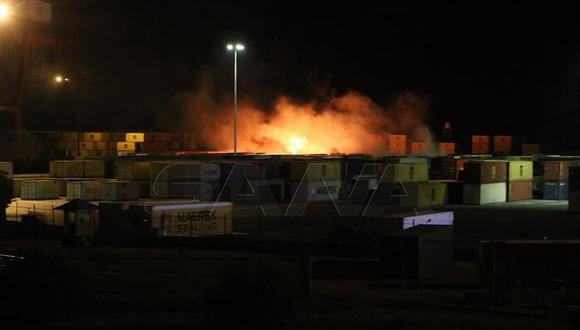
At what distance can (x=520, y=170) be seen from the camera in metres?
58.9

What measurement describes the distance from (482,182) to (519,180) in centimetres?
624

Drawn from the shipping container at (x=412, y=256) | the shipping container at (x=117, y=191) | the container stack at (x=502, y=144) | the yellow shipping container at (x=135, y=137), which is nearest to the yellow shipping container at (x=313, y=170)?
the shipping container at (x=117, y=191)

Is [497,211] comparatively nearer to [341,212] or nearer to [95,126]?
[341,212]

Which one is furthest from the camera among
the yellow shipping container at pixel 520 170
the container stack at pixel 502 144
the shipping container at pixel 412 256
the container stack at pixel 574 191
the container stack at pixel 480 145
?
the container stack at pixel 502 144

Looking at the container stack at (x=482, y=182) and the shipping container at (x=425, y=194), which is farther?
the container stack at (x=482, y=182)

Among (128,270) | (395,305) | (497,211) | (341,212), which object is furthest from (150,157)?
(395,305)

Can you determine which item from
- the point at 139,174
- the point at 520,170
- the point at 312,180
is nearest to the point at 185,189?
the point at 139,174

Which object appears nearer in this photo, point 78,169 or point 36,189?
point 36,189

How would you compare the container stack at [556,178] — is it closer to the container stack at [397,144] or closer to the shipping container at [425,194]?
the shipping container at [425,194]

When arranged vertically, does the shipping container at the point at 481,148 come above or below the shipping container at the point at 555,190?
above

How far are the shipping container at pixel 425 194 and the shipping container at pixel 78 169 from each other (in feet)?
70.0

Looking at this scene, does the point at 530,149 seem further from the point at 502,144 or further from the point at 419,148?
the point at 419,148

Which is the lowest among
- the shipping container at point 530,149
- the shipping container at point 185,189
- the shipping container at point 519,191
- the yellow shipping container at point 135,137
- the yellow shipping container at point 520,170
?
the shipping container at point 519,191

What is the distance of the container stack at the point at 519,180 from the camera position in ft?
188
